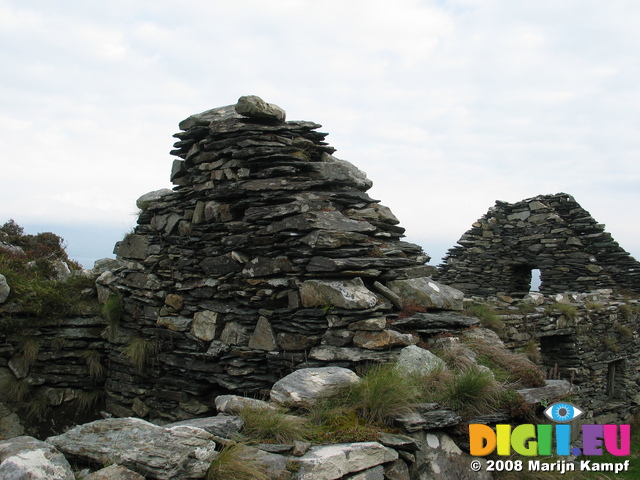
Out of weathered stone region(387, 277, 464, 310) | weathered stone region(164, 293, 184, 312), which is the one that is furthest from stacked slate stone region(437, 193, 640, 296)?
weathered stone region(164, 293, 184, 312)

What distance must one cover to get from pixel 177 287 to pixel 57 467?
5.62 meters

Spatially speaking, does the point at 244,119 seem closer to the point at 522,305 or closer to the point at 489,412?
the point at 489,412

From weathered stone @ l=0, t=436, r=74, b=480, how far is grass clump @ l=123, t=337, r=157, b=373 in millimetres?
5430

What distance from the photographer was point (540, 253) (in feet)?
58.2

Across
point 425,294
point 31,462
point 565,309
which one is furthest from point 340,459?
point 565,309

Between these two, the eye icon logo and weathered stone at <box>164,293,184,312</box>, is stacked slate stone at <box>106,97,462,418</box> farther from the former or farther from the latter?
the eye icon logo

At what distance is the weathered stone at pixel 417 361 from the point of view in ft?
19.4

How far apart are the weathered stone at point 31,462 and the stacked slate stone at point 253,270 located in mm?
3573

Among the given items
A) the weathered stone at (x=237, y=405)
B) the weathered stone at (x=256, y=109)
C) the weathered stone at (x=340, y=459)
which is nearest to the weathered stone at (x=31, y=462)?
the weathered stone at (x=237, y=405)

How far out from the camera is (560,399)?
19.8 ft

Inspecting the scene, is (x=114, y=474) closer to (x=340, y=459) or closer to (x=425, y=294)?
(x=340, y=459)

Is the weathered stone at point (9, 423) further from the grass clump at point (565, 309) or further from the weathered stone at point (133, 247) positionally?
the grass clump at point (565, 309)

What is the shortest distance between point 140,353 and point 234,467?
235 inches

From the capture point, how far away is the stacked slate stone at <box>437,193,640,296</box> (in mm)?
16703
